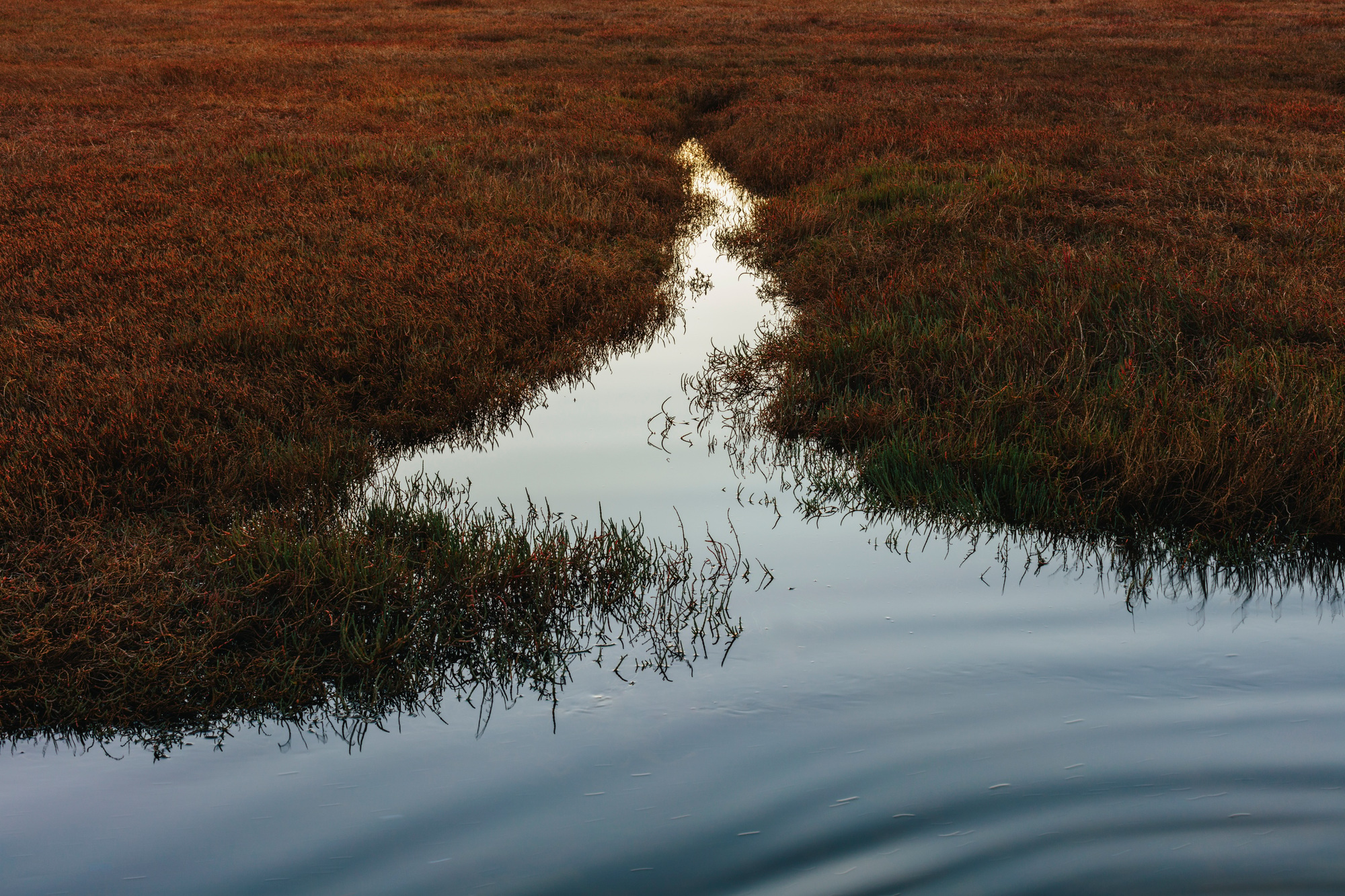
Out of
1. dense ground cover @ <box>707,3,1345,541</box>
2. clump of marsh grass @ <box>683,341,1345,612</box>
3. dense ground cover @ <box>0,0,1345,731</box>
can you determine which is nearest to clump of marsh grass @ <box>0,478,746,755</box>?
dense ground cover @ <box>0,0,1345,731</box>

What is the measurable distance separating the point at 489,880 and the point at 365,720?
0.83 m

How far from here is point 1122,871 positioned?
6.66ft

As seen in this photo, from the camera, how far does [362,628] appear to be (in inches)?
119

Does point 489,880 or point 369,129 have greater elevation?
point 369,129

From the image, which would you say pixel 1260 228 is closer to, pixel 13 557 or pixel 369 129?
pixel 13 557

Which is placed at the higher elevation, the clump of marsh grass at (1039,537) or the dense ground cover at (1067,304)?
the dense ground cover at (1067,304)

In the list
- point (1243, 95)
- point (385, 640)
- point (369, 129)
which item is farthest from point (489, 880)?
point (1243, 95)

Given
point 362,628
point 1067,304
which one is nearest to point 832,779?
point 362,628

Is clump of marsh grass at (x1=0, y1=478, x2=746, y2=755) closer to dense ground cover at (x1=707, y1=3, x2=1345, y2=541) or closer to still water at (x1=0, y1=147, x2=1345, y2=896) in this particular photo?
still water at (x1=0, y1=147, x2=1345, y2=896)

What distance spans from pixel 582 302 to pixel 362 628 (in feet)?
12.8

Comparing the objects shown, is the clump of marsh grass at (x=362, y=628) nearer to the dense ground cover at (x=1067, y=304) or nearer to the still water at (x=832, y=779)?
the still water at (x=832, y=779)

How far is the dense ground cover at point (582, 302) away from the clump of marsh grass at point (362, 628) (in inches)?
1.3

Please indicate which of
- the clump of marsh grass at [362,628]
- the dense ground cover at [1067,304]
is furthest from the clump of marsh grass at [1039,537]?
the clump of marsh grass at [362,628]

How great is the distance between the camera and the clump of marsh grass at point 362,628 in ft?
8.81
